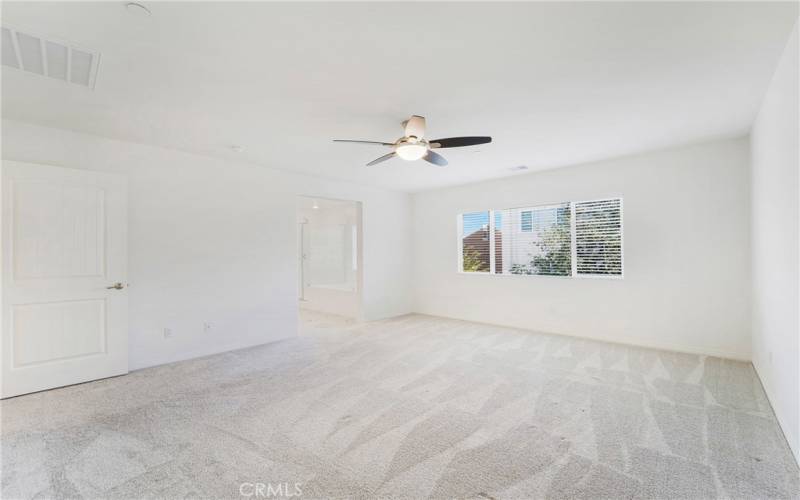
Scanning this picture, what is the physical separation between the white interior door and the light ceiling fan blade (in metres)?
3.08

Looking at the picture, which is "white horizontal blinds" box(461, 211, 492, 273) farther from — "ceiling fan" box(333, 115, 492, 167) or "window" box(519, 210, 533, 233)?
"ceiling fan" box(333, 115, 492, 167)

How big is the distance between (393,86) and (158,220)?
3237 mm

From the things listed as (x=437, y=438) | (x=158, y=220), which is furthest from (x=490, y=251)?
(x=158, y=220)

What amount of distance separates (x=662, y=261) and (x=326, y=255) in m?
6.36

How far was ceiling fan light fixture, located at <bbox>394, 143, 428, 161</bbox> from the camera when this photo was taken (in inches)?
124

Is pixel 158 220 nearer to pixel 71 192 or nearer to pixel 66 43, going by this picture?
pixel 71 192

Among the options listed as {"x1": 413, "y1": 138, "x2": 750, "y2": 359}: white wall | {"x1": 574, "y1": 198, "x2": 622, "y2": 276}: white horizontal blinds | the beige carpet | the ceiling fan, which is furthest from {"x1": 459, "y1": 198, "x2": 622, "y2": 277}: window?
the ceiling fan

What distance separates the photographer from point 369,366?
3.93 m

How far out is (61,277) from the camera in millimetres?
3391

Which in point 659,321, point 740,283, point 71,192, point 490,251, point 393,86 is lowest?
point 659,321

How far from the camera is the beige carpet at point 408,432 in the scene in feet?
6.42

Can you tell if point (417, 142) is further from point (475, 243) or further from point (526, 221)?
point (475, 243)

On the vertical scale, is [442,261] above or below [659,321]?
above

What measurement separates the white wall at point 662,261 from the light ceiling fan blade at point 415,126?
3117 millimetres
